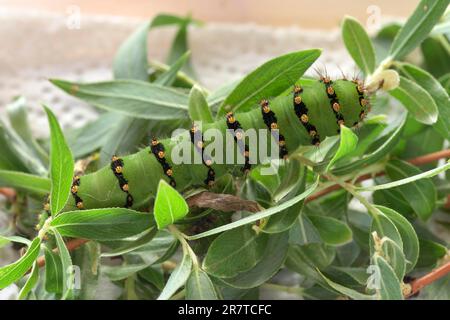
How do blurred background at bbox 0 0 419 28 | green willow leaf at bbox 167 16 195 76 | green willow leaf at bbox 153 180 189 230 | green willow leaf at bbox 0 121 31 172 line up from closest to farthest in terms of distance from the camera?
green willow leaf at bbox 153 180 189 230
green willow leaf at bbox 0 121 31 172
green willow leaf at bbox 167 16 195 76
blurred background at bbox 0 0 419 28

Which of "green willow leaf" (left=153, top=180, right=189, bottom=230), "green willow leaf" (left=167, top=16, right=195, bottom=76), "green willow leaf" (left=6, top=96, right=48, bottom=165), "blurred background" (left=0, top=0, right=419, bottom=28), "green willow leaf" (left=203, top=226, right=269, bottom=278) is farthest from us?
"blurred background" (left=0, top=0, right=419, bottom=28)

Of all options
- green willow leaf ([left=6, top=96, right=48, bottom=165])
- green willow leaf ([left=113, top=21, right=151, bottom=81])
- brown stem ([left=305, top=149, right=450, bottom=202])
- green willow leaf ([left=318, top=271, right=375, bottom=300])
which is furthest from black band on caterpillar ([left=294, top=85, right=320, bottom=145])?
green willow leaf ([left=6, top=96, right=48, bottom=165])

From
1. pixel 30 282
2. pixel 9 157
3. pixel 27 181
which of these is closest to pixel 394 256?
pixel 30 282

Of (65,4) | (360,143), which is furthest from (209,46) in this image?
(360,143)

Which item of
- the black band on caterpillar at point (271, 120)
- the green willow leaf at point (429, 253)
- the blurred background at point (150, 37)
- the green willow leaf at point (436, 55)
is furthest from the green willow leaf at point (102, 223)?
the green willow leaf at point (436, 55)

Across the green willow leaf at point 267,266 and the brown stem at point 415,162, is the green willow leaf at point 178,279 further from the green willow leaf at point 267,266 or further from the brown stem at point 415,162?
the brown stem at point 415,162

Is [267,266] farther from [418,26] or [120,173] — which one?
[418,26]

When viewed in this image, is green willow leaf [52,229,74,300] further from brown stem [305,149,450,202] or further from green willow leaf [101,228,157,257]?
brown stem [305,149,450,202]
